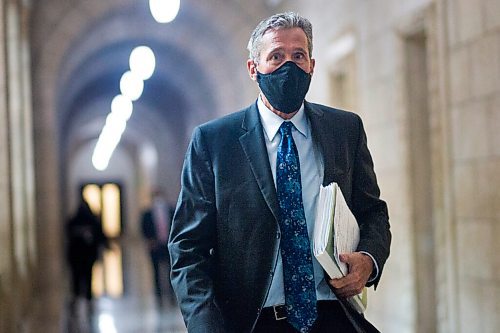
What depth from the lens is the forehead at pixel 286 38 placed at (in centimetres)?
267

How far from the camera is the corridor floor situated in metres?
9.73

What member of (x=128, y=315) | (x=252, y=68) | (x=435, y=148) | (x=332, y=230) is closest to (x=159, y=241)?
(x=128, y=315)

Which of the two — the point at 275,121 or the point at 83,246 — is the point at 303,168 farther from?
the point at 83,246

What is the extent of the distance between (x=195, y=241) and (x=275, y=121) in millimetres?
404

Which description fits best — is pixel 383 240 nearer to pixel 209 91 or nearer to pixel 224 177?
pixel 224 177

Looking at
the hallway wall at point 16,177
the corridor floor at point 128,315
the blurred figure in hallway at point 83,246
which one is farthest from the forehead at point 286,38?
the blurred figure in hallway at point 83,246

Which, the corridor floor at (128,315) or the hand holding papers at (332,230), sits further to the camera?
the corridor floor at (128,315)

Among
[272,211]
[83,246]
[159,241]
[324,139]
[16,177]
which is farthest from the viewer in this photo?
[159,241]

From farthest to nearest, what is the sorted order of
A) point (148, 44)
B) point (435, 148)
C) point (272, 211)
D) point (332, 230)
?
point (148, 44) < point (435, 148) < point (272, 211) < point (332, 230)

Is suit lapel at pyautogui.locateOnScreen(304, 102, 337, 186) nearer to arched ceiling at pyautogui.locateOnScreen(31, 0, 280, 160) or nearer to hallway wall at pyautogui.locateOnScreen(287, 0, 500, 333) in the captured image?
hallway wall at pyautogui.locateOnScreen(287, 0, 500, 333)

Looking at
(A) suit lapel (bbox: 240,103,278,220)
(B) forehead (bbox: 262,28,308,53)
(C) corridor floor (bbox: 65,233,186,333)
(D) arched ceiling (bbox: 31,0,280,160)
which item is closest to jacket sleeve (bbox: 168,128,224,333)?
(A) suit lapel (bbox: 240,103,278,220)

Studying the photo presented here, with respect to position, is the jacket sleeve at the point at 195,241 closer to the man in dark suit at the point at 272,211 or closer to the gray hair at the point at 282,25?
the man in dark suit at the point at 272,211

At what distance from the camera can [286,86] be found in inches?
105

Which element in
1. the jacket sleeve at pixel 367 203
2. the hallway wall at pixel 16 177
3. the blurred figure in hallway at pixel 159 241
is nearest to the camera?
the jacket sleeve at pixel 367 203
